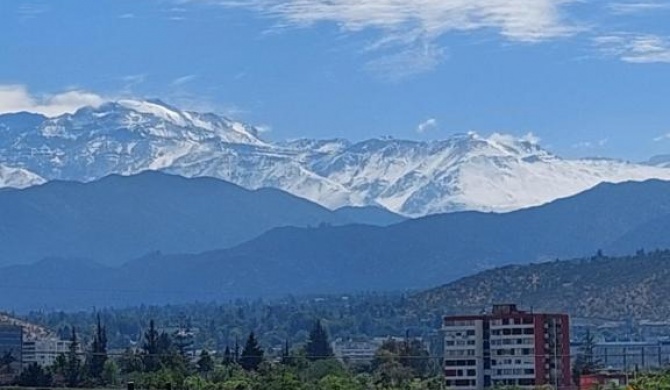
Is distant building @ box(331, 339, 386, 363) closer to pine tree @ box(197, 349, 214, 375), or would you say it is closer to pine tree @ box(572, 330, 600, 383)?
pine tree @ box(572, 330, 600, 383)

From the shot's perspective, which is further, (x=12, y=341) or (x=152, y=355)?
(x=12, y=341)

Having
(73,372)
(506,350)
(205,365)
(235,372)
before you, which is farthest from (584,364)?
(73,372)

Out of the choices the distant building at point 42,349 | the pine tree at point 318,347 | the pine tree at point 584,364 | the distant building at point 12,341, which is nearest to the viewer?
the pine tree at point 584,364

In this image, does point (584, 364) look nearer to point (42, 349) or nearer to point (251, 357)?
point (251, 357)

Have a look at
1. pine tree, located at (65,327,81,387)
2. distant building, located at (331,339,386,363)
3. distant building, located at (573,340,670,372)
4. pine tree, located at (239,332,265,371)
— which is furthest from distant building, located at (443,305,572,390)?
distant building, located at (573,340,670,372)

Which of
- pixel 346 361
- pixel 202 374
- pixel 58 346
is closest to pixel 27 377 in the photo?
pixel 202 374

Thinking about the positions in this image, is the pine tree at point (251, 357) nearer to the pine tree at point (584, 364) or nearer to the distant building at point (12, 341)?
the pine tree at point (584, 364)

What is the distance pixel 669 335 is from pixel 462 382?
269 feet

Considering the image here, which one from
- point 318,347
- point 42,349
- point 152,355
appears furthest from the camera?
point 42,349

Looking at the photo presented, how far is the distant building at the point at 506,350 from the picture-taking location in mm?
117875

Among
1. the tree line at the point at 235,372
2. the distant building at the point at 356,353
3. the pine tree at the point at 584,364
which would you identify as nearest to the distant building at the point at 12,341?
the tree line at the point at 235,372

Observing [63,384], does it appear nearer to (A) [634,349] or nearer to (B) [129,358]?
(B) [129,358]

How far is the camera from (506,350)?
4707 inches

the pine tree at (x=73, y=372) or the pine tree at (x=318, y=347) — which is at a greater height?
the pine tree at (x=318, y=347)
